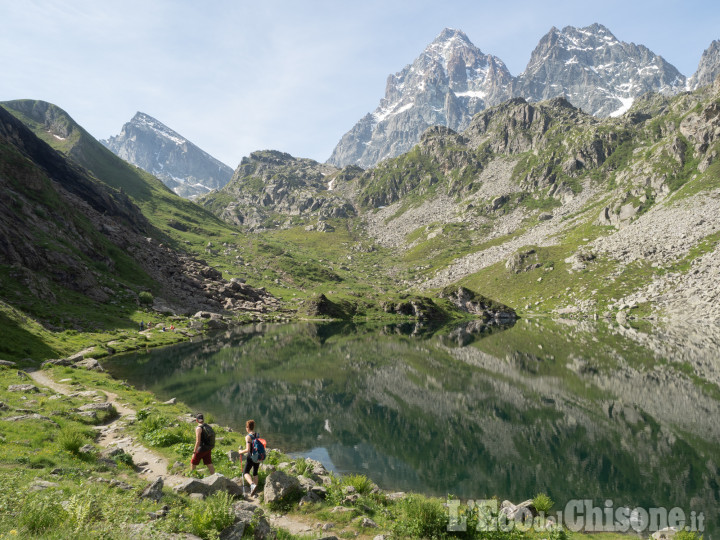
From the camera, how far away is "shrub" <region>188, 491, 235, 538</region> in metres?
10.2

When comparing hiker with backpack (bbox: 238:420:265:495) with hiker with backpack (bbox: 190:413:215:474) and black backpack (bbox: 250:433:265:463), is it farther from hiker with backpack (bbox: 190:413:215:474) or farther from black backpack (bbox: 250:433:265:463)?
hiker with backpack (bbox: 190:413:215:474)

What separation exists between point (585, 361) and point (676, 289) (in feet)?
338

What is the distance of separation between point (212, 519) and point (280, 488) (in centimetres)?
537

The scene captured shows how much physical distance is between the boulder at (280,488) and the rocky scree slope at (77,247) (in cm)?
7331

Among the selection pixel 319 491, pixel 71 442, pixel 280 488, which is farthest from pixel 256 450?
pixel 71 442

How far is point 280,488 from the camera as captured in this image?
50.3 feet

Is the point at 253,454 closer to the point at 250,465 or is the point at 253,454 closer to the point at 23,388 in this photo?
the point at 250,465

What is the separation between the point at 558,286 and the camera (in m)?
173

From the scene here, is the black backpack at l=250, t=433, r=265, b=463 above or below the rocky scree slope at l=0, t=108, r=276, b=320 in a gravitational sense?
below

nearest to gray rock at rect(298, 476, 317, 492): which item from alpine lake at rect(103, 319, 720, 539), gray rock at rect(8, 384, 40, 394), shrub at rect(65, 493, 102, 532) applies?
shrub at rect(65, 493, 102, 532)

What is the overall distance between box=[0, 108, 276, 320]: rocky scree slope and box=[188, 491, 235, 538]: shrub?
75695mm

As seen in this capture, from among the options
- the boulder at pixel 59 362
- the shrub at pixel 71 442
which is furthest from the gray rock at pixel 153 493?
the boulder at pixel 59 362

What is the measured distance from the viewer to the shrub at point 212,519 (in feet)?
33.6

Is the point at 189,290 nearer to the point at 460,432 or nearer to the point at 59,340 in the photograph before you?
the point at 59,340
